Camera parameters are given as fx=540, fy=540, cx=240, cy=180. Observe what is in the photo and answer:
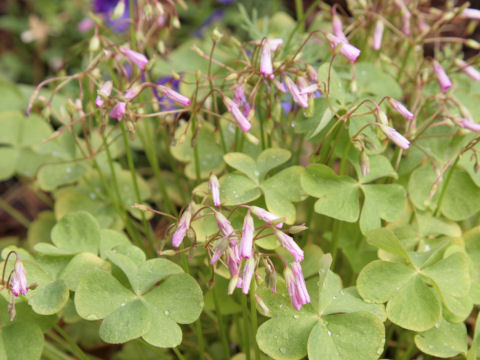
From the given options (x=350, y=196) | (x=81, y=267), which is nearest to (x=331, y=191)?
(x=350, y=196)

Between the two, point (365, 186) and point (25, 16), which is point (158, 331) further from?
point (25, 16)

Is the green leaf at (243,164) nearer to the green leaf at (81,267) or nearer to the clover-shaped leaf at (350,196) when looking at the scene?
the clover-shaped leaf at (350,196)

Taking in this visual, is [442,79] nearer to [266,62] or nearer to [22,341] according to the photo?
[266,62]

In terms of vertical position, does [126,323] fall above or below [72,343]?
above

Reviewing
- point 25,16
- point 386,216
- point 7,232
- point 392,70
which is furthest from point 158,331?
point 25,16

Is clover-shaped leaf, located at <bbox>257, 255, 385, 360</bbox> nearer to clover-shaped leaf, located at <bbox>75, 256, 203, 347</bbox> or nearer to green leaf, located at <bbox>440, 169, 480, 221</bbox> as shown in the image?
clover-shaped leaf, located at <bbox>75, 256, 203, 347</bbox>

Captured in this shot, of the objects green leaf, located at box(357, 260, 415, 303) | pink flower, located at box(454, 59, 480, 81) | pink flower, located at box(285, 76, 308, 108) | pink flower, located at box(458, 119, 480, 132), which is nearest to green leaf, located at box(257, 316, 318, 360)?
green leaf, located at box(357, 260, 415, 303)

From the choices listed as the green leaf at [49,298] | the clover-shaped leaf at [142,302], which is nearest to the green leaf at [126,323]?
the clover-shaped leaf at [142,302]
